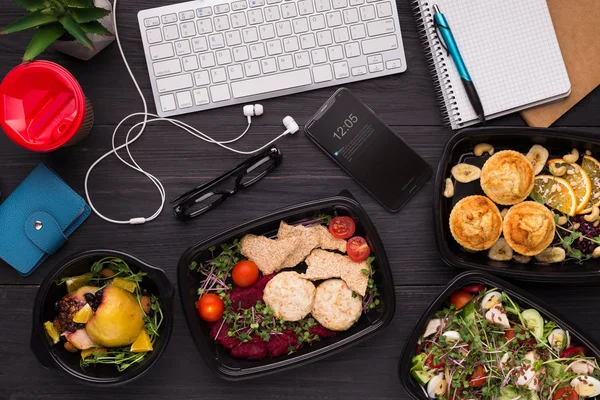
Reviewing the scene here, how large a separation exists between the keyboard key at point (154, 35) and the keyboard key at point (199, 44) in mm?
75

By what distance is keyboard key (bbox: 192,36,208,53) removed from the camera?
1167 mm

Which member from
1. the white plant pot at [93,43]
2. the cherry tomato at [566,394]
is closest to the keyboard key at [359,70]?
the white plant pot at [93,43]

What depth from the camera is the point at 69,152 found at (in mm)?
1214

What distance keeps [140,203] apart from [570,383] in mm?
995

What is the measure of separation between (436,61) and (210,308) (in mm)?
723

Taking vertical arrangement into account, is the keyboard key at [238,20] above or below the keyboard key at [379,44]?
above

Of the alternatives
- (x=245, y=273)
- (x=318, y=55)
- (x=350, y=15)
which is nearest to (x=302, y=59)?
(x=318, y=55)

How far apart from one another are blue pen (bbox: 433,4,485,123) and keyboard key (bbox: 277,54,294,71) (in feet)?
1.06

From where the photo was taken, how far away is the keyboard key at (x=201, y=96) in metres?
1.18

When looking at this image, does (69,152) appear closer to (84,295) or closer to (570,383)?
(84,295)

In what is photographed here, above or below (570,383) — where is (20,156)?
above

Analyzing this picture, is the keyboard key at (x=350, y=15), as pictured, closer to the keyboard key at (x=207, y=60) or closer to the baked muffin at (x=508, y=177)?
the keyboard key at (x=207, y=60)

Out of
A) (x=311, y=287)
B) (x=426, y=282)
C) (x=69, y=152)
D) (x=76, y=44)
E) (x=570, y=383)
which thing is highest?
(x=76, y=44)

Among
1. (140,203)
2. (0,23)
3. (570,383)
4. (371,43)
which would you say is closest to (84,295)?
(140,203)
